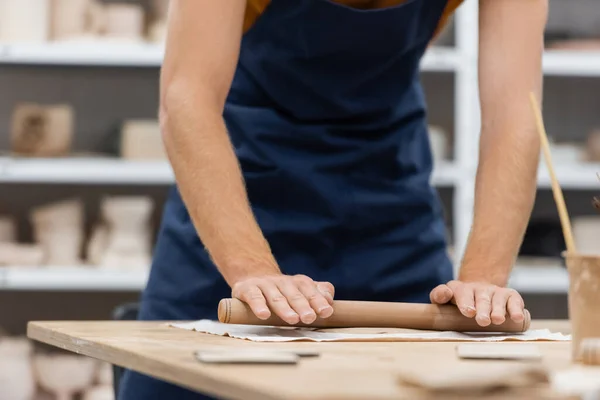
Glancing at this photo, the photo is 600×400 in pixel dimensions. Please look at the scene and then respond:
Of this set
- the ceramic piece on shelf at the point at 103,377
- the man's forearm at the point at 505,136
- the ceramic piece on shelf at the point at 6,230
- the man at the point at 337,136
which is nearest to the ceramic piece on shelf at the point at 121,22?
the ceramic piece on shelf at the point at 6,230

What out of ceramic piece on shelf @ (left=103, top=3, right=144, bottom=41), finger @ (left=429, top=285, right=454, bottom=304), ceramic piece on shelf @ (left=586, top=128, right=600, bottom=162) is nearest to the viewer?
finger @ (left=429, top=285, right=454, bottom=304)

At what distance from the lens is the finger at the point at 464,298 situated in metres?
1.15

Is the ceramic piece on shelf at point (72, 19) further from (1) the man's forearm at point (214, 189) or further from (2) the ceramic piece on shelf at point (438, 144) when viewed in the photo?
(1) the man's forearm at point (214, 189)

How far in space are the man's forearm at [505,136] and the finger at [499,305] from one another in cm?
14

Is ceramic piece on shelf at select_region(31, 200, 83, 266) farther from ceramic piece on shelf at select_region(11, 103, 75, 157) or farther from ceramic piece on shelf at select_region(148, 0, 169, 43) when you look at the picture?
ceramic piece on shelf at select_region(148, 0, 169, 43)

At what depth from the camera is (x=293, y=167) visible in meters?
1.58

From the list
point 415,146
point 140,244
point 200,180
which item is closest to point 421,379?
point 200,180

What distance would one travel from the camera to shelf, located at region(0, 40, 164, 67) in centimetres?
330

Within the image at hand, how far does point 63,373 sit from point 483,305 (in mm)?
2250

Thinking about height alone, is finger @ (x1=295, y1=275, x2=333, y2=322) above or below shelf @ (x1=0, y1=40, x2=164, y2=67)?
above

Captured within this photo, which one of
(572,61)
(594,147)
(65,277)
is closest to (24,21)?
(65,277)

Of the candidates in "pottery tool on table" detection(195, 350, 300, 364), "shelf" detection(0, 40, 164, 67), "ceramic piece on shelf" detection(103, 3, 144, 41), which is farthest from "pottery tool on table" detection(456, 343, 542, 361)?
"ceramic piece on shelf" detection(103, 3, 144, 41)

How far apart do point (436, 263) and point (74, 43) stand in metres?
2.00

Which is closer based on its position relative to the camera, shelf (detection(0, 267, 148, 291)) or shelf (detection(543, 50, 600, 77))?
shelf (detection(0, 267, 148, 291))
